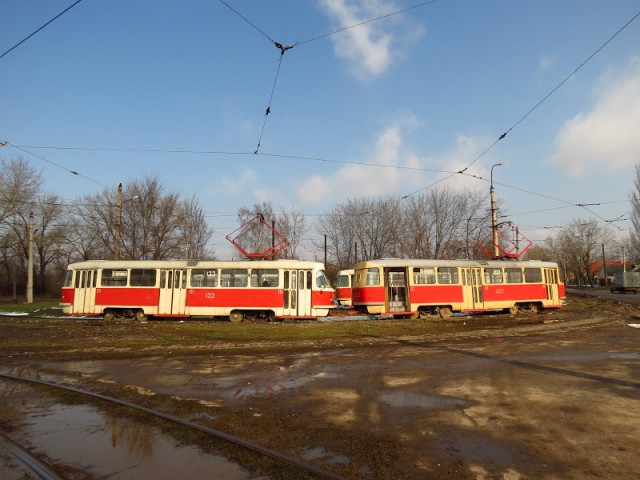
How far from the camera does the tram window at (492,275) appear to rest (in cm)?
Answer: 2159

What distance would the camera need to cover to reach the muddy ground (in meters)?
4.39

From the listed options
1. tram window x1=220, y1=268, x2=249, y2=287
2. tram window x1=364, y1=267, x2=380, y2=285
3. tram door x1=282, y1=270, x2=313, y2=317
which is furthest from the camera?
tram window x1=364, y1=267, x2=380, y2=285

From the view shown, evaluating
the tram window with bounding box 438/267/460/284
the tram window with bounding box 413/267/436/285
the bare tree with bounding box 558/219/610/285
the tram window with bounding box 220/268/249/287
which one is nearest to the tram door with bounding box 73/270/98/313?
the tram window with bounding box 220/268/249/287

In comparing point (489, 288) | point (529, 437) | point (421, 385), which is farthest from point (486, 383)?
point (489, 288)

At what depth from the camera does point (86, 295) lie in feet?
63.8

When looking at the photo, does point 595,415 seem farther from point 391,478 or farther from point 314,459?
point 314,459

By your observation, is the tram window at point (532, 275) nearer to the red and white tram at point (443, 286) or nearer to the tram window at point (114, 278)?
the red and white tram at point (443, 286)

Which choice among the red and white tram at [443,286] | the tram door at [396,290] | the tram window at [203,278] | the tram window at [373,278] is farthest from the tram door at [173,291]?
the tram door at [396,290]

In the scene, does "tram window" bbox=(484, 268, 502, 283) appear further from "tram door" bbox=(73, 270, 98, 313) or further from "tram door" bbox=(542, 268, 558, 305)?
"tram door" bbox=(73, 270, 98, 313)

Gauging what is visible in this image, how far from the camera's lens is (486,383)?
7.47 metres

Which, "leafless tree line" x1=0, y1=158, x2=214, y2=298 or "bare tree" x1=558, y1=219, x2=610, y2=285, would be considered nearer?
"leafless tree line" x1=0, y1=158, x2=214, y2=298

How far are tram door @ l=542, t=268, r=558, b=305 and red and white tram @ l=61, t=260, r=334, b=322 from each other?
1274cm

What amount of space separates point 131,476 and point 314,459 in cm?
184

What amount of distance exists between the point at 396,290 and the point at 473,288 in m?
4.23
